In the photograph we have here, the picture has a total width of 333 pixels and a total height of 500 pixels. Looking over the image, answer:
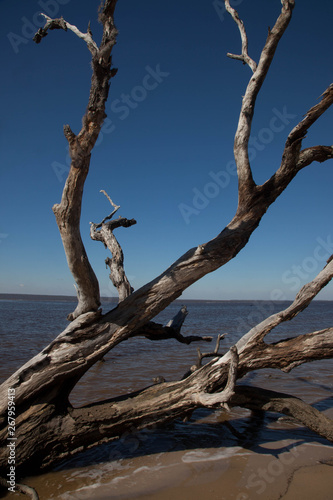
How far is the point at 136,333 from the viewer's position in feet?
13.6

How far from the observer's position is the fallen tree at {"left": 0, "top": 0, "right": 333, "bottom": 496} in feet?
10.5

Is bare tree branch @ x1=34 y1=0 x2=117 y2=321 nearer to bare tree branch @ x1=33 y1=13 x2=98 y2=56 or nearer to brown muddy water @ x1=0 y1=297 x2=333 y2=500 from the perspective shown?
bare tree branch @ x1=33 y1=13 x2=98 y2=56

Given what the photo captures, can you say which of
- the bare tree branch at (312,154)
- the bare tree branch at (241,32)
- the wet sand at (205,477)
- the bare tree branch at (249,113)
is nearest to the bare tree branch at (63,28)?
the bare tree branch at (249,113)

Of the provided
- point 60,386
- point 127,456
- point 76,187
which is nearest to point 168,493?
point 127,456

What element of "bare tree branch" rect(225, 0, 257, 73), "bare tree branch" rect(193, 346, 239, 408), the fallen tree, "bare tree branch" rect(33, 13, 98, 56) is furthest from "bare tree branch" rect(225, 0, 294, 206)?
"bare tree branch" rect(193, 346, 239, 408)

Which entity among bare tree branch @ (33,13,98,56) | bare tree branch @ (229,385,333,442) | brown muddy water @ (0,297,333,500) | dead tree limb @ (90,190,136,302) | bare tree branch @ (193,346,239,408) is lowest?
brown muddy water @ (0,297,333,500)

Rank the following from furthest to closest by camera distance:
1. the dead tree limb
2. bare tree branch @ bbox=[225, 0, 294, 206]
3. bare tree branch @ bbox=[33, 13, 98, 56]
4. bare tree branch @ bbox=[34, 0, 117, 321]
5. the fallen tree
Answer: the dead tree limb, bare tree branch @ bbox=[225, 0, 294, 206], the fallen tree, bare tree branch @ bbox=[33, 13, 98, 56], bare tree branch @ bbox=[34, 0, 117, 321]

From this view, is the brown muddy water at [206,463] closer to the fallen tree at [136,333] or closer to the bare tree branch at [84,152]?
the fallen tree at [136,333]

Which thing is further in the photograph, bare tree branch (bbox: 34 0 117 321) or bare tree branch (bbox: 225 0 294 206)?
bare tree branch (bbox: 225 0 294 206)

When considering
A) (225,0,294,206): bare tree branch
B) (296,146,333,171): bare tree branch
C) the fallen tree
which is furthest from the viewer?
(296,146,333,171): bare tree branch

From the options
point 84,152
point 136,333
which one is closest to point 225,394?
point 136,333

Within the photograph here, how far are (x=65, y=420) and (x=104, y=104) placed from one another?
3.06 m

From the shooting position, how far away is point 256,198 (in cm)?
397

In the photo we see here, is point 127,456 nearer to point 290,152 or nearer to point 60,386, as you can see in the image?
point 60,386
